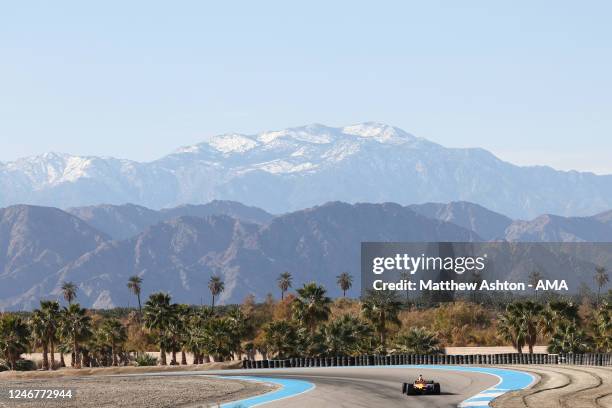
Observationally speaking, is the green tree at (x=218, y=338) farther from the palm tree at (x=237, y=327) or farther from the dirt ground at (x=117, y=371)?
the dirt ground at (x=117, y=371)

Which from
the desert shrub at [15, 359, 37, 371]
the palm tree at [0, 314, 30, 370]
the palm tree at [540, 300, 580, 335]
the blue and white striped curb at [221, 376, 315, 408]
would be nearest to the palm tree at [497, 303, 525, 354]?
the palm tree at [540, 300, 580, 335]

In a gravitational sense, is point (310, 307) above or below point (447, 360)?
above

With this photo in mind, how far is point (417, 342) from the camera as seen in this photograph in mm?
112250

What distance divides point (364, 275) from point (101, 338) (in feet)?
122

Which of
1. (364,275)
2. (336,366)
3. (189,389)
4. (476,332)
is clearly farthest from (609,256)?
(189,389)

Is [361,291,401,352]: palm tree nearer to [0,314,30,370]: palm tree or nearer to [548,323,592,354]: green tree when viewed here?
[548,323,592,354]: green tree

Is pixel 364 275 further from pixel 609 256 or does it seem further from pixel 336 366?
pixel 609 256

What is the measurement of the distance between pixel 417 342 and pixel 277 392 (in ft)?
165

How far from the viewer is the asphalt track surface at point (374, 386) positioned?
52.8 meters

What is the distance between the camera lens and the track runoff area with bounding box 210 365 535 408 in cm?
5316

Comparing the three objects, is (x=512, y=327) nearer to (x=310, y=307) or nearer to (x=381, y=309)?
(x=381, y=309)

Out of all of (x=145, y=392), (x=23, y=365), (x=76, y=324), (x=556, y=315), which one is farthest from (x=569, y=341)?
(x=23, y=365)

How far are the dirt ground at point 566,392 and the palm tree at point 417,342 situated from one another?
3951 cm

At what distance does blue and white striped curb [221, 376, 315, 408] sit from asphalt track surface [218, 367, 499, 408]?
0.70 metres
